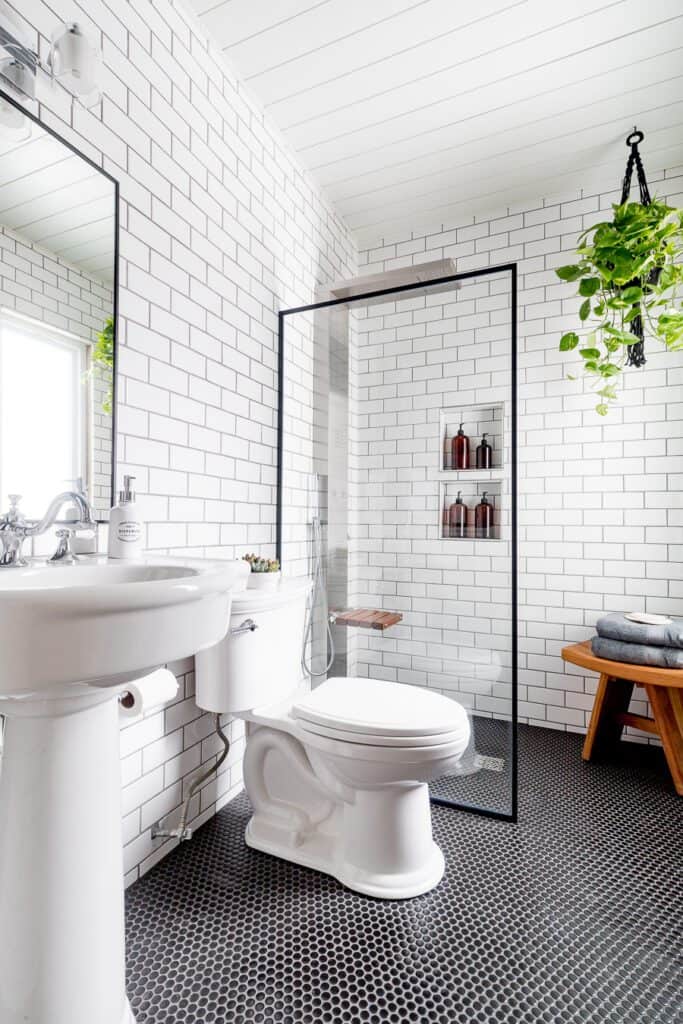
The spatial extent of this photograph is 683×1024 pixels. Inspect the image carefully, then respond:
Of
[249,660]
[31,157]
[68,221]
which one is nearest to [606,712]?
[249,660]

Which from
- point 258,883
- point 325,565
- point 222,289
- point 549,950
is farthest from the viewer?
point 325,565

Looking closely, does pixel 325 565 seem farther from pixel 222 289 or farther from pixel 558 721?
pixel 558 721

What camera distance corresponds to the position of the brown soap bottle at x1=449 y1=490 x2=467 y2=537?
188 cm

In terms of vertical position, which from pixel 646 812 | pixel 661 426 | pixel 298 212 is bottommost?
pixel 646 812

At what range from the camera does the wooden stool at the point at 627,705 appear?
1950 mm

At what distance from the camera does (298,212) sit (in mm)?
2426

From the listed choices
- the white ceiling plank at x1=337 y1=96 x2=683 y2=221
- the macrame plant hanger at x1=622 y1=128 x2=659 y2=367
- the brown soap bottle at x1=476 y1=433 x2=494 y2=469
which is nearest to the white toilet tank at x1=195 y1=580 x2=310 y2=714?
the brown soap bottle at x1=476 y1=433 x2=494 y2=469

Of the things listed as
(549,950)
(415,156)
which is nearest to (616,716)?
(549,950)

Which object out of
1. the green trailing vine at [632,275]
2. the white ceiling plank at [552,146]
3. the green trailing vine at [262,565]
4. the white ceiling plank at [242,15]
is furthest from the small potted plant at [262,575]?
the white ceiling plank at [552,146]

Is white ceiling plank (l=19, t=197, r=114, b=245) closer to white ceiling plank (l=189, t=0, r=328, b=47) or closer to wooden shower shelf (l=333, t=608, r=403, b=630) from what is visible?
white ceiling plank (l=189, t=0, r=328, b=47)

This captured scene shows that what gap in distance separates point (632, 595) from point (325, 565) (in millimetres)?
1524

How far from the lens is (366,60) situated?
1.90 meters

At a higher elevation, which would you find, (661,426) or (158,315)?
(158,315)

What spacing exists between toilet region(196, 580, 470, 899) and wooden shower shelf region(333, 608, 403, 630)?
1.05 feet
